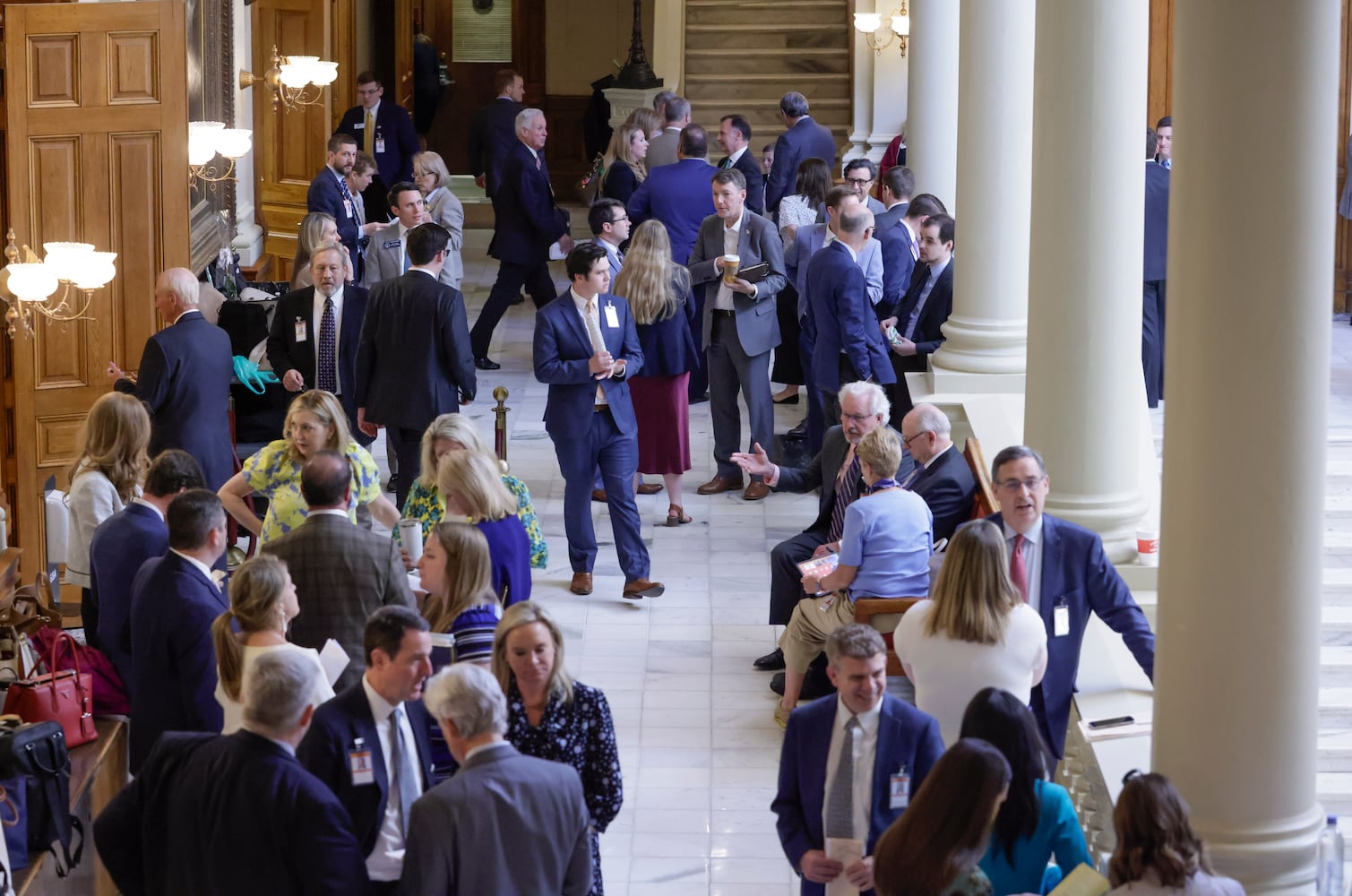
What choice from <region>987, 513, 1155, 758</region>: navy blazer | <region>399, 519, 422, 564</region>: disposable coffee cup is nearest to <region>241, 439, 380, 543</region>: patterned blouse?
<region>399, 519, 422, 564</region>: disposable coffee cup

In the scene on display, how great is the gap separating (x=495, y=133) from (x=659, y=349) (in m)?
5.35

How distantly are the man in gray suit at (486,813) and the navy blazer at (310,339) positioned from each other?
16.5ft

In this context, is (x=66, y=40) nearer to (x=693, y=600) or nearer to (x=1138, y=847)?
(x=693, y=600)

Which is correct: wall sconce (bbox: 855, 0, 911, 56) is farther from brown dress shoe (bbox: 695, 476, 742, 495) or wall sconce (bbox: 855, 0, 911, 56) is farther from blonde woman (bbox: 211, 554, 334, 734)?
blonde woman (bbox: 211, 554, 334, 734)

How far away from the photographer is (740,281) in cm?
948

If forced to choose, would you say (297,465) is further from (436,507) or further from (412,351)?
(412,351)

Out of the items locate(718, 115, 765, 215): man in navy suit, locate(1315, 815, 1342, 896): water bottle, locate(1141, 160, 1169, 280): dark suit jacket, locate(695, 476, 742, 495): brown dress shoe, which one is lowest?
locate(1315, 815, 1342, 896): water bottle

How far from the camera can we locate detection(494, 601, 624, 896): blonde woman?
14.3ft

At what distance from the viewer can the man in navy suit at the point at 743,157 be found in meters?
11.6

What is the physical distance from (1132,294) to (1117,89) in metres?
0.72

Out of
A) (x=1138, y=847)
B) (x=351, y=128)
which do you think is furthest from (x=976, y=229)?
(x=351, y=128)

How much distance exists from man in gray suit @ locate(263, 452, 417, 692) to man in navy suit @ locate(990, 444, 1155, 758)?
1.76m

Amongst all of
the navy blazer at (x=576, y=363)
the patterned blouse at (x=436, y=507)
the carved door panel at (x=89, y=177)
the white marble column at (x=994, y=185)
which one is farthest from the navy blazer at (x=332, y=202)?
the patterned blouse at (x=436, y=507)

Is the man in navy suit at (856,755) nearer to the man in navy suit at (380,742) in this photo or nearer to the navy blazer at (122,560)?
the man in navy suit at (380,742)
